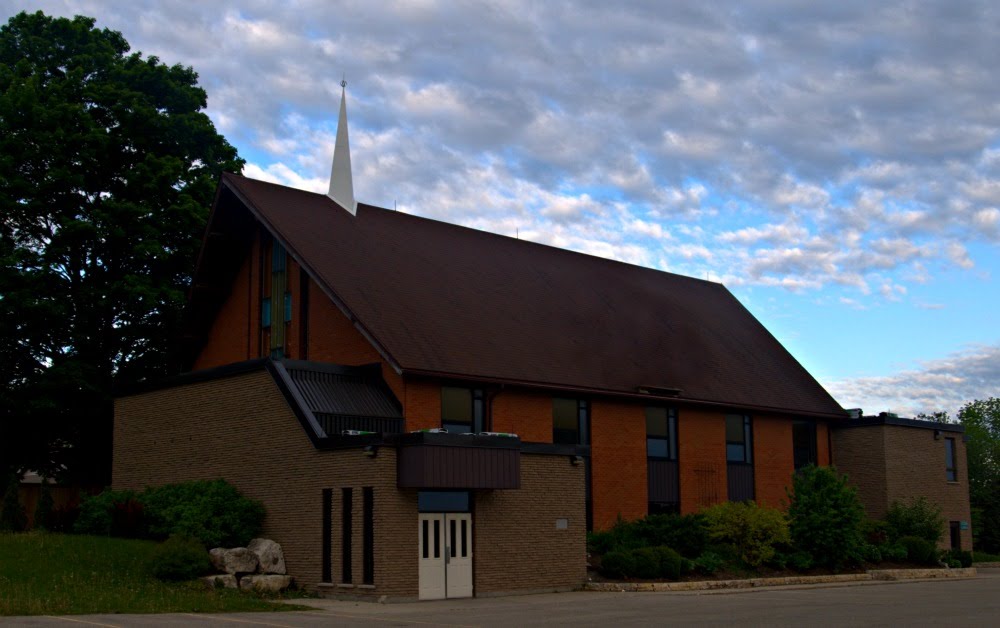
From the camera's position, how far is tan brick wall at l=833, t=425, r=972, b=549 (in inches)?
1722

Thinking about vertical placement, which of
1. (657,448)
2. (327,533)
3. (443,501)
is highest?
(657,448)

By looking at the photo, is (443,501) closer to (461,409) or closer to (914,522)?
(461,409)

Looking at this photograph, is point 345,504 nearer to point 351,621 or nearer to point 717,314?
point 351,621

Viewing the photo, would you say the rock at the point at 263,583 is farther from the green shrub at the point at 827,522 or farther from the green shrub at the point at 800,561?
the green shrub at the point at 827,522

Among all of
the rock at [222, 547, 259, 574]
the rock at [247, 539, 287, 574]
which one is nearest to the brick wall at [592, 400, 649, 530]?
the rock at [247, 539, 287, 574]

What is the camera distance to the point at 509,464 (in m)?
26.8

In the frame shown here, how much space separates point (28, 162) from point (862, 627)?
1247 inches

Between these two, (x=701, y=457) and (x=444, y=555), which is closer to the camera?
(x=444, y=555)

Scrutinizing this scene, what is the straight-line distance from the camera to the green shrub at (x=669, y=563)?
96.7 feet

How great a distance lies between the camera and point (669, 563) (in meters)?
29.5

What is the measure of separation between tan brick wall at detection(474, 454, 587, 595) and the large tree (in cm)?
1662

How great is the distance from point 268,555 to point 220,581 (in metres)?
1.95

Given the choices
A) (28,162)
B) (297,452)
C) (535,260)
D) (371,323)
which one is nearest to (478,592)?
(297,452)

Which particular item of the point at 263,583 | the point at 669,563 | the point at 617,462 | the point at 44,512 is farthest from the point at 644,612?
→ the point at 44,512
